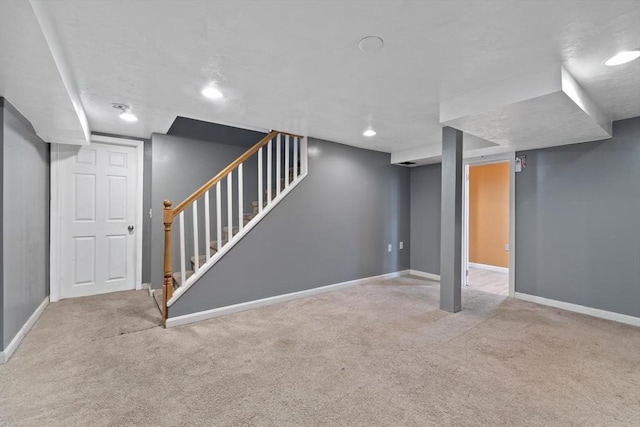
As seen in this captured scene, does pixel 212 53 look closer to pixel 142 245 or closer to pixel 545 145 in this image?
pixel 142 245

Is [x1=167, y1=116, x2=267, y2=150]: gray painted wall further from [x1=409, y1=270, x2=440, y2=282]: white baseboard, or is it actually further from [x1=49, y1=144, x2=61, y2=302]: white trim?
[x1=409, y1=270, x2=440, y2=282]: white baseboard

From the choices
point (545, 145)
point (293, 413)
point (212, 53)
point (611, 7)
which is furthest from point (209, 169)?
point (545, 145)

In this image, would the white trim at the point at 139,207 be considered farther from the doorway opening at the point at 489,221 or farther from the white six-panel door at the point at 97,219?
the doorway opening at the point at 489,221

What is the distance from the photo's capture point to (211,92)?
251cm

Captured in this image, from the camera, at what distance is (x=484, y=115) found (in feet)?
8.34

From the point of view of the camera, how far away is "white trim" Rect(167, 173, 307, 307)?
9.64ft

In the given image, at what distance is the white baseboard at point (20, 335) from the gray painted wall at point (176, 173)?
1.08 meters

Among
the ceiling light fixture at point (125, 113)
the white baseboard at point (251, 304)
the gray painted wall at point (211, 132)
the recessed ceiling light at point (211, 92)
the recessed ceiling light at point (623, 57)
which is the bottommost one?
the white baseboard at point (251, 304)

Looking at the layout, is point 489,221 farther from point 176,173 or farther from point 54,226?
point 54,226

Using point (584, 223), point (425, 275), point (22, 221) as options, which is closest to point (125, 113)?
point (22, 221)

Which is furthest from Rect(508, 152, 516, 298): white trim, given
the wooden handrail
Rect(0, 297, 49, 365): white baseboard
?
Rect(0, 297, 49, 365): white baseboard

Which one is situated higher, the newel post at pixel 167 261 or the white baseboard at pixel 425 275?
the newel post at pixel 167 261

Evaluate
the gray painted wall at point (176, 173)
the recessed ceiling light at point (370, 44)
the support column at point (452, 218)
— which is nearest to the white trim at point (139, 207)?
the gray painted wall at point (176, 173)

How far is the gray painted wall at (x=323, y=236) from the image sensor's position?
10.9 feet
